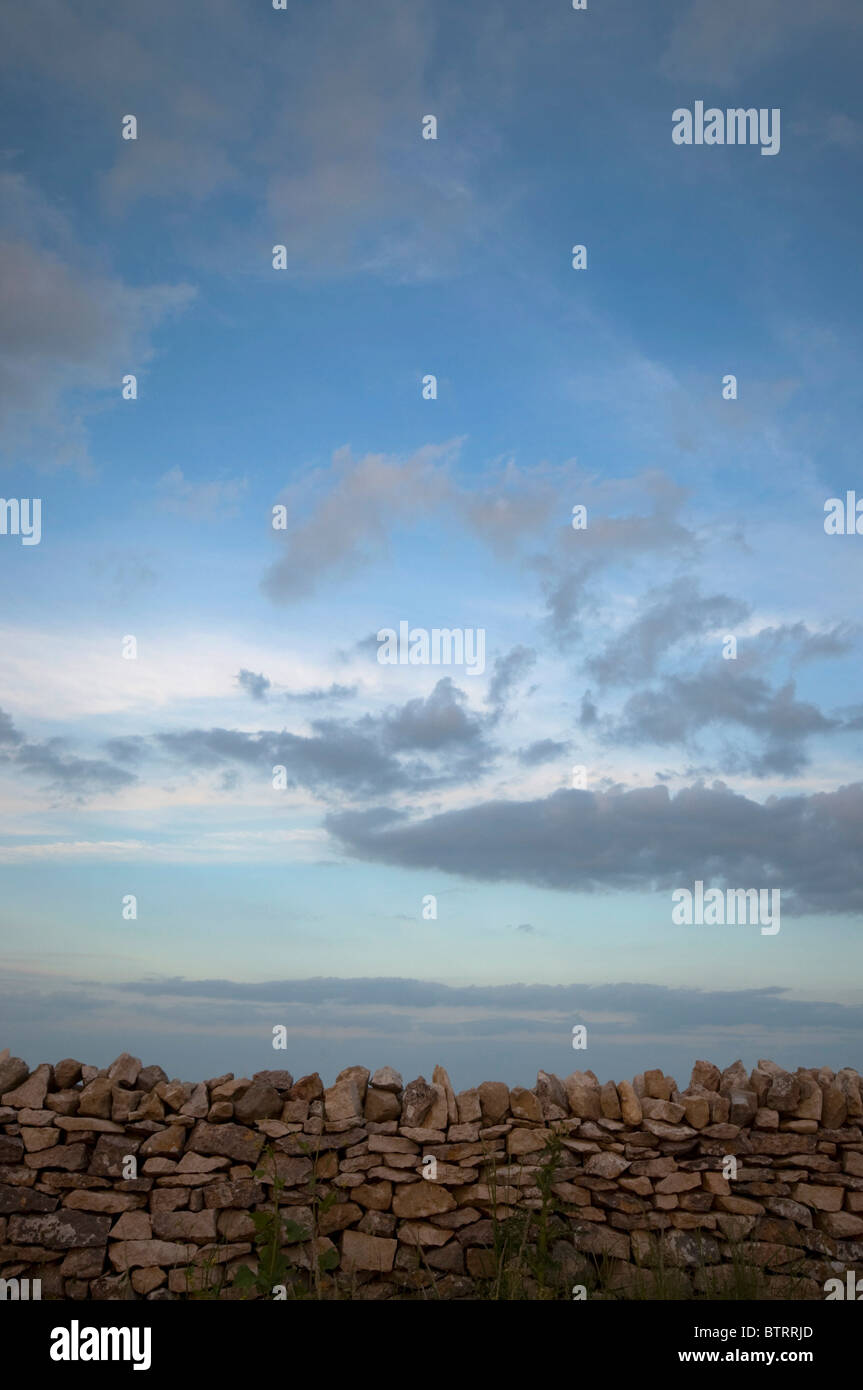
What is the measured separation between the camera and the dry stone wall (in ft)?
23.9

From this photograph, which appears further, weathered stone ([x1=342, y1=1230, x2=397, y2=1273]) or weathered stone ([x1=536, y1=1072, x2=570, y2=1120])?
weathered stone ([x1=536, y1=1072, x2=570, y2=1120])

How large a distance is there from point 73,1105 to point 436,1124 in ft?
9.02

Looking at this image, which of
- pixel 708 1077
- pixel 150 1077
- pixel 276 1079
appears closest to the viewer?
pixel 276 1079

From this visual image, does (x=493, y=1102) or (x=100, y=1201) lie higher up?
(x=493, y=1102)

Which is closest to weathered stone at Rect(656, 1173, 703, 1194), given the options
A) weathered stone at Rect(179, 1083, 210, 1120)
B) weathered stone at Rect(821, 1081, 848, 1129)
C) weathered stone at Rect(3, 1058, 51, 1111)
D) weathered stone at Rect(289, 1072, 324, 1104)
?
weathered stone at Rect(821, 1081, 848, 1129)

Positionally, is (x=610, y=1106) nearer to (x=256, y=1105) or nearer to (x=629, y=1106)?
(x=629, y=1106)

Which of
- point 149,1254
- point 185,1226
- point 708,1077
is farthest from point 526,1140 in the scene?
point 149,1254

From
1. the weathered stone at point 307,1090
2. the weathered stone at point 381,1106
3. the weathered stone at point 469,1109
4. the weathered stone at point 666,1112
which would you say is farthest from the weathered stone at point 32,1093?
the weathered stone at point 666,1112

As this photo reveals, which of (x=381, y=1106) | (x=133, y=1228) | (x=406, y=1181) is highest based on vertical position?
(x=381, y=1106)

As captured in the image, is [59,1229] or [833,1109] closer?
[59,1229]

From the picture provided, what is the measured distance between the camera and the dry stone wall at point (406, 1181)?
23.9 ft

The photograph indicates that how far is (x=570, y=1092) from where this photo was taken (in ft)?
25.8

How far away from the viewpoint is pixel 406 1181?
293 inches

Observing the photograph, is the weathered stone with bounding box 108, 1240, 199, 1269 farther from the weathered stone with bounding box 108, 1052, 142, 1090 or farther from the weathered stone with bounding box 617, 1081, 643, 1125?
the weathered stone with bounding box 617, 1081, 643, 1125
